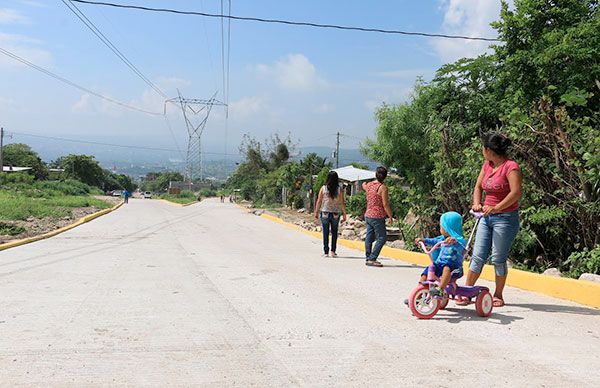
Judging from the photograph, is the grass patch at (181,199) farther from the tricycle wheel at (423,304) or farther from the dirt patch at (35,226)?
the tricycle wheel at (423,304)

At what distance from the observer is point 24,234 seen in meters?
15.5

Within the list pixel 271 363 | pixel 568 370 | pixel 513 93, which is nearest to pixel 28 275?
pixel 271 363

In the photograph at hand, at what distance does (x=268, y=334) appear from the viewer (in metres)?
4.90

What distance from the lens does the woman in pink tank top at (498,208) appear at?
5.44 m

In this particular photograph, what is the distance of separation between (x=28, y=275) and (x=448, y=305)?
578 centimetres

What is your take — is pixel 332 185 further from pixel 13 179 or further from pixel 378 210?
pixel 13 179

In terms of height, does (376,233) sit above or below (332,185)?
below

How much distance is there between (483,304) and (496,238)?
25.8 inches

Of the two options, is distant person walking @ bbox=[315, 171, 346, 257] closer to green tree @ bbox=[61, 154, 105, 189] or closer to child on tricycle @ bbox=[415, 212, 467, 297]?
child on tricycle @ bbox=[415, 212, 467, 297]

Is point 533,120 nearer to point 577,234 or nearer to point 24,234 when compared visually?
point 577,234

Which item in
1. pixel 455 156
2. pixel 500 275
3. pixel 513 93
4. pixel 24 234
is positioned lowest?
pixel 24 234

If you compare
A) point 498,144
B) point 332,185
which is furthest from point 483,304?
point 332,185

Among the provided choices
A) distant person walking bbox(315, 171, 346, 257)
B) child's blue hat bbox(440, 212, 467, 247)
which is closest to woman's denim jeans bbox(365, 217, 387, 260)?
distant person walking bbox(315, 171, 346, 257)

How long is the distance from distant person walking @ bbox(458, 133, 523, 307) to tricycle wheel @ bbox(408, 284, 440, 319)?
413 mm
